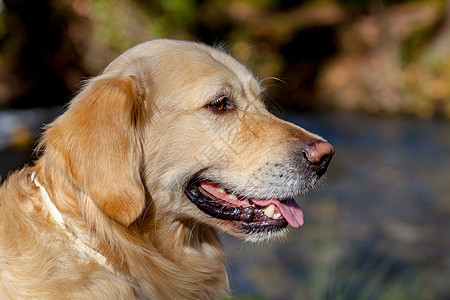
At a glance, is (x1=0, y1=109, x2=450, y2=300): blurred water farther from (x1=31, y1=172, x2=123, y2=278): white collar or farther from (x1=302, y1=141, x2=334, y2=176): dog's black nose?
(x1=31, y1=172, x2=123, y2=278): white collar

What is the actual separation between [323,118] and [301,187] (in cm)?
1094

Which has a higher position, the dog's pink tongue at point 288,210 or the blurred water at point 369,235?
the dog's pink tongue at point 288,210

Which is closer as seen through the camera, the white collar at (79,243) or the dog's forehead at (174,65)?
the white collar at (79,243)

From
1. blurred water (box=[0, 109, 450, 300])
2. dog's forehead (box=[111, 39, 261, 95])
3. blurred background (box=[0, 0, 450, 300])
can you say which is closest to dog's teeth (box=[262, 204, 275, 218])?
blurred background (box=[0, 0, 450, 300])

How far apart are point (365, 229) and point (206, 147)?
5310 mm

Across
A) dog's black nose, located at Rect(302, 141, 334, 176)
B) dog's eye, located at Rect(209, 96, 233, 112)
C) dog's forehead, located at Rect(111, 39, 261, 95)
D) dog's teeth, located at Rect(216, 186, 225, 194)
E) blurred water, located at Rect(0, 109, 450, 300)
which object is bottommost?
blurred water, located at Rect(0, 109, 450, 300)

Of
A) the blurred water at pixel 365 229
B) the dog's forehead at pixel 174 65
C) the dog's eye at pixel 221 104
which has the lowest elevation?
the blurred water at pixel 365 229

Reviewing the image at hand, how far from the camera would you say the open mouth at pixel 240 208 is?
9.40ft

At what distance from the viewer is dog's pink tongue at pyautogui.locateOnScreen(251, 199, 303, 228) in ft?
9.62

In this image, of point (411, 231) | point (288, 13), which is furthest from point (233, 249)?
point (288, 13)

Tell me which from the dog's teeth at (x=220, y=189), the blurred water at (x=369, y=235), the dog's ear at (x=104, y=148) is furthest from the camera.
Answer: the blurred water at (x=369, y=235)

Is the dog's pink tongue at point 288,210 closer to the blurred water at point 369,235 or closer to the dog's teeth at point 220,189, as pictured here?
the dog's teeth at point 220,189

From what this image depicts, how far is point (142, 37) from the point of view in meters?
9.47

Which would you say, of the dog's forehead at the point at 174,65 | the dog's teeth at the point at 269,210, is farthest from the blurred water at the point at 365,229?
the dog's forehead at the point at 174,65
